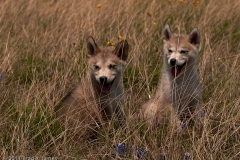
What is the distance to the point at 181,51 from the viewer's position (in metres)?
6.02

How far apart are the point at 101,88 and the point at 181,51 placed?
4.07ft

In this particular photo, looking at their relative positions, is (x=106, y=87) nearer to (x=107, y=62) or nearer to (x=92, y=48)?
(x=107, y=62)

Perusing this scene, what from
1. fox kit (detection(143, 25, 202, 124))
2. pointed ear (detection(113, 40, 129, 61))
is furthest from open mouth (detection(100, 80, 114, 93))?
fox kit (detection(143, 25, 202, 124))

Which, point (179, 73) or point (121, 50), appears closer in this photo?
point (121, 50)

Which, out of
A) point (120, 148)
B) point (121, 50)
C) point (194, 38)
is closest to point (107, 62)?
point (121, 50)

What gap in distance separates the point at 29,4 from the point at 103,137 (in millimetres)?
5118

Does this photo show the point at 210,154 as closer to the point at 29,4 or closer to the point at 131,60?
the point at 131,60

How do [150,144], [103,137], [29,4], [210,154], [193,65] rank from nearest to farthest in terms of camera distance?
[210,154]
[150,144]
[103,137]
[193,65]
[29,4]

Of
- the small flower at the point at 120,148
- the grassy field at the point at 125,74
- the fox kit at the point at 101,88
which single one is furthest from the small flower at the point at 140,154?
the fox kit at the point at 101,88

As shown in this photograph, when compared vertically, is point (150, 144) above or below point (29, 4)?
below

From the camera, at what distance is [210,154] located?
3.90 meters

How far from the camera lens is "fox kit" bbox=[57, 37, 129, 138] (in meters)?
5.27

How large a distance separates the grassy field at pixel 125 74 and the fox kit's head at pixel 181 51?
0.20 metres

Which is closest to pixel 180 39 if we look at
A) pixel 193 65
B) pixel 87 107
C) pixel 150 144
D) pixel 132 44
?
pixel 193 65
